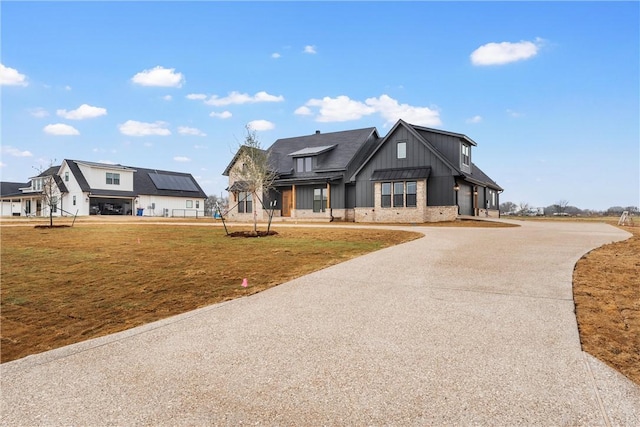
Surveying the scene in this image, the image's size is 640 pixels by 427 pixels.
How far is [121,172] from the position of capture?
149 ft

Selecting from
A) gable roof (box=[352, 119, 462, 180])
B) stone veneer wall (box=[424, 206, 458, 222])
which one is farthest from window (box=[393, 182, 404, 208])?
gable roof (box=[352, 119, 462, 180])

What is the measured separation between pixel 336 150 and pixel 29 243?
78.3 ft

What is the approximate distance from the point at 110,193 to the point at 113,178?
2.12m

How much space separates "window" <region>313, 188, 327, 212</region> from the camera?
3155cm

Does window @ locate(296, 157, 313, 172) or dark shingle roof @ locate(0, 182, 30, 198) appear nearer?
window @ locate(296, 157, 313, 172)

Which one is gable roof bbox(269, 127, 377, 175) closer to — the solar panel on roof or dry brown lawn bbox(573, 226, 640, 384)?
the solar panel on roof

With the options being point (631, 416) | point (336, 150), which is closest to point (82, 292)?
point (631, 416)

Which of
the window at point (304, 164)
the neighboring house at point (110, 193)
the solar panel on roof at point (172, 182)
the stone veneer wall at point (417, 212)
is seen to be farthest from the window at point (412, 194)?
the solar panel on roof at point (172, 182)

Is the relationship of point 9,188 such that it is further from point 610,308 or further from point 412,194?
point 610,308

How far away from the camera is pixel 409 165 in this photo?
2745 centimetres

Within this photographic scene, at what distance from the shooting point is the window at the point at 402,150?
90.5ft

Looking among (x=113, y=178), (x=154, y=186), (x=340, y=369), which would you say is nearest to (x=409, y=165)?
(x=340, y=369)

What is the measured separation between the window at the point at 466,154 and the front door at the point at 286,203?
14.8 metres

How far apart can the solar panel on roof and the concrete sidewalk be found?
48.8 metres
